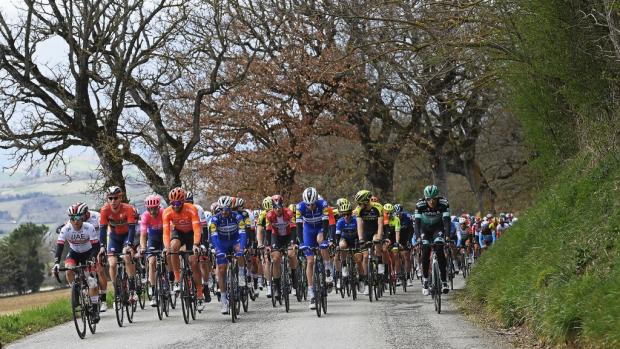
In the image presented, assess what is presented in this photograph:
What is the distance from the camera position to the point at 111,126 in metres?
29.6

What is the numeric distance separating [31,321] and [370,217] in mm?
6542

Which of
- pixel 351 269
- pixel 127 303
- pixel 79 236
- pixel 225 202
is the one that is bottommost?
pixel 127 303

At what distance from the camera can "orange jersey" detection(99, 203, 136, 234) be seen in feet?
55.1

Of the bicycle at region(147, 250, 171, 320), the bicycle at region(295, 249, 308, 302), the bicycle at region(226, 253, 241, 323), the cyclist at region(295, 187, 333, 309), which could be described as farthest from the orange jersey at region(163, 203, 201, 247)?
the bicycle at region(295, 249, 308, 302)

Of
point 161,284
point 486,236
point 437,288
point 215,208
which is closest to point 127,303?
point 161,284

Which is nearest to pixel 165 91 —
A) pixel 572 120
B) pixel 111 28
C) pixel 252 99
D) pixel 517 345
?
pixel 252 99

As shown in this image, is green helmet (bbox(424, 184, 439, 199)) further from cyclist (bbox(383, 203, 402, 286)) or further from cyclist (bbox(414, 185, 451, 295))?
cyclist (bbox(383, 203, 402, 286))

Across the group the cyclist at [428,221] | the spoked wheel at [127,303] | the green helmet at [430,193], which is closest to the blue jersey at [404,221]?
the cyclist at [428,221]

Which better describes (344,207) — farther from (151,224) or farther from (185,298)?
(185,298)

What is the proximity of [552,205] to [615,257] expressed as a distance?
236 inches

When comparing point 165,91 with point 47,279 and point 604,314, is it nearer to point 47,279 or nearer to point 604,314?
point 604,314

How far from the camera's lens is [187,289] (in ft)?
47.8

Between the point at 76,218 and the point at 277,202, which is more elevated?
the point at 277,202

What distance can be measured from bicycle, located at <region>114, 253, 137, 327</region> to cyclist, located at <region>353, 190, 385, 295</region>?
14.1 feet
